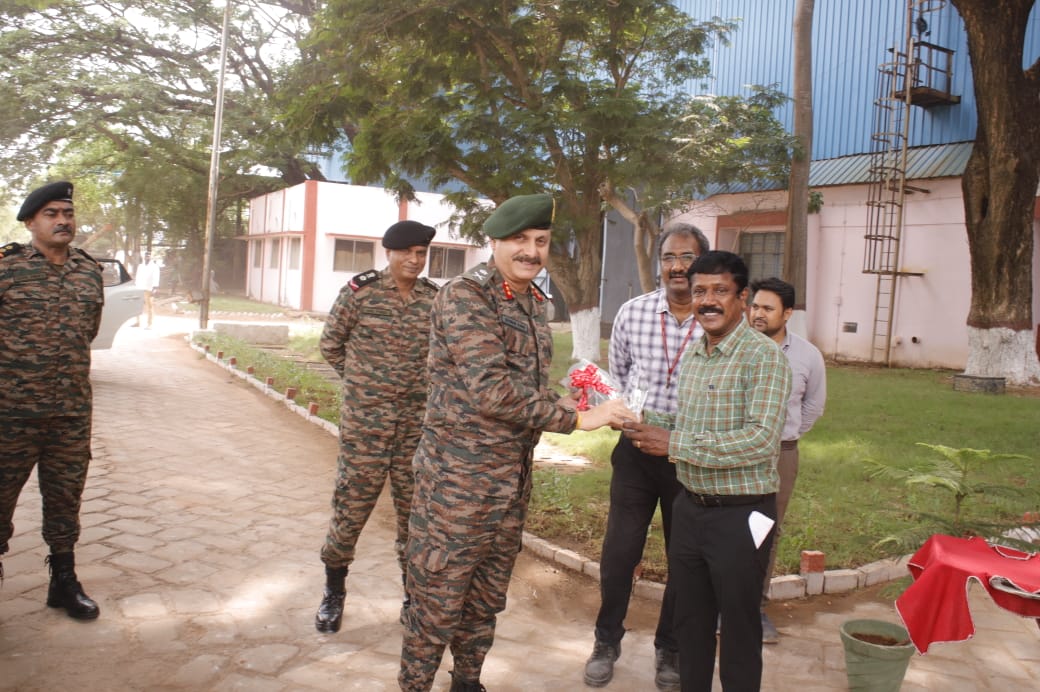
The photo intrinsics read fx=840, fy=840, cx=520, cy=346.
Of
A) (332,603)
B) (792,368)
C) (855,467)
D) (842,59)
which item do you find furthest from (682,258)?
(842,59)

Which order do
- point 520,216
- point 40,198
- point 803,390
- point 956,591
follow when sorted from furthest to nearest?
1. point 803,390
2. point 40,198
3. point 956,591
4. point 520,216

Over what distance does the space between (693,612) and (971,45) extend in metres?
15.0

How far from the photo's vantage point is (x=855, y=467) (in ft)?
26.6

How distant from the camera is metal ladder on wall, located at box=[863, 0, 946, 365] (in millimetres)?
17438

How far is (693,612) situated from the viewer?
324 cm

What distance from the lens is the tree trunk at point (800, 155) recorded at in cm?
1313

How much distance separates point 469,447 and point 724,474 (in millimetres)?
940

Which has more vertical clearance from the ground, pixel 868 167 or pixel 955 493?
pixel 868 167

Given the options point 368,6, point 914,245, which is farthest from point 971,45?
point 368,6

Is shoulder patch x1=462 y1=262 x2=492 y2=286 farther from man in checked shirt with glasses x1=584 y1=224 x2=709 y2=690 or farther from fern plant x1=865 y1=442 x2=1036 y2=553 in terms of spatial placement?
fern plant x1=865 y1=442 x2=1036 y2=553

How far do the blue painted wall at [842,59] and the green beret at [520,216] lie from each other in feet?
51.6

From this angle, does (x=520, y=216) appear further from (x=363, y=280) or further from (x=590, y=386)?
(x=363, y=280)

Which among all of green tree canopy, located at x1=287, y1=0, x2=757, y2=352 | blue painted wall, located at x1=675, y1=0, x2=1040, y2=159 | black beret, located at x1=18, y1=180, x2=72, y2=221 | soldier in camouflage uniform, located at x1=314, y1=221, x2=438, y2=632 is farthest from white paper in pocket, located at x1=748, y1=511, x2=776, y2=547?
blue painted wall, located at x1=675, y1=0, x2=1040, y2=159

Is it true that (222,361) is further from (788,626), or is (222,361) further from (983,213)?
(983,213)
